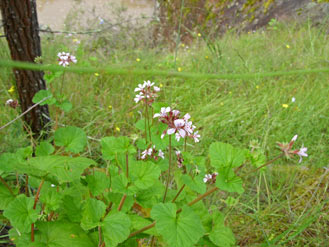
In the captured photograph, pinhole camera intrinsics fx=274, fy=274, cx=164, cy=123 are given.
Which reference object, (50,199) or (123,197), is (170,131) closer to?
(123,197)

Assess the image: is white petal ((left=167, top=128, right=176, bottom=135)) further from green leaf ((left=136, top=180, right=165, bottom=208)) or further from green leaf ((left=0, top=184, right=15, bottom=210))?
green leaf ((left=0, top=184, right=15, bottom=210))

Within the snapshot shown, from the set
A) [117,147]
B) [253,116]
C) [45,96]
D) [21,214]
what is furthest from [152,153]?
[253,116]

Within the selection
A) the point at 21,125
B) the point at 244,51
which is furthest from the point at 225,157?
the point at 244,51

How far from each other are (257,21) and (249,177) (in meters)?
3.49

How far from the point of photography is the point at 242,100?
7.63 feet

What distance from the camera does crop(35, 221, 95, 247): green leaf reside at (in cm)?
85

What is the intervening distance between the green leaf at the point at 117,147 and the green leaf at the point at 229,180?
302mm

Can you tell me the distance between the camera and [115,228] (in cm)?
79

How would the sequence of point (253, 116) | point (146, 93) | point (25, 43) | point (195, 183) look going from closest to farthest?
point (195, 183) < point (146, 93) < point (25, 43) < point (253, 116)

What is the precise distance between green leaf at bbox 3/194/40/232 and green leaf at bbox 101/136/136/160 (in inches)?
11.8

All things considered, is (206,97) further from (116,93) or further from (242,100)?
(116,93)

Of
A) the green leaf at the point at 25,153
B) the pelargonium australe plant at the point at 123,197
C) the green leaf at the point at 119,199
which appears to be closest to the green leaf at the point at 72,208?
the pelargonium australe plant at the point at 123,197

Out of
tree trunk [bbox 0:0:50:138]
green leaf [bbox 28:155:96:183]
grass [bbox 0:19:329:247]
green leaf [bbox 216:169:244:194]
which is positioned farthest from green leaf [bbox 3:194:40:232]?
grass [bbox 0:19:329:247]

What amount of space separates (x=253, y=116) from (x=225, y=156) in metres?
1.35
